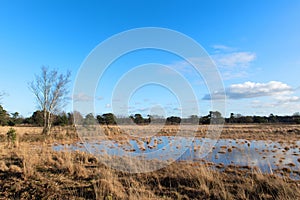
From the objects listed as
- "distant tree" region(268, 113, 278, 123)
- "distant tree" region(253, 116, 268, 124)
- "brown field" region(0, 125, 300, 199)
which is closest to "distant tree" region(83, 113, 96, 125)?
"brown field" region(0, 125, 300, 199)

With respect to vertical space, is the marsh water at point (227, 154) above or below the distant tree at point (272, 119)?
below

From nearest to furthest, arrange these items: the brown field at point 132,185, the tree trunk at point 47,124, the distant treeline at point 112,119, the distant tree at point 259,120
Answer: the brown field at point 132,185 → the tree trunk at point 47,124 → the distant treeline at point 112,119 → the distant tree at point 259,120

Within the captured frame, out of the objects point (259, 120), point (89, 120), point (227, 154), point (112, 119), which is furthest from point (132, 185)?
point (259, 120)

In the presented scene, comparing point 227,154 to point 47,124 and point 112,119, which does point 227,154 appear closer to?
point 47,124

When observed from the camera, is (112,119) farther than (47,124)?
Yes

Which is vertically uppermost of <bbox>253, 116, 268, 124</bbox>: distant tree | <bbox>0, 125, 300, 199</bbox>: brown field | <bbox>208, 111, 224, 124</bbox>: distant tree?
<bbox>208, 111, 224, 124</bbox>: distant tree

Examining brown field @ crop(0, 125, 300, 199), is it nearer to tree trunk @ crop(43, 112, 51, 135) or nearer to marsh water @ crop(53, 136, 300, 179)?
marsh water @ crop(53, 136, 300, 179)

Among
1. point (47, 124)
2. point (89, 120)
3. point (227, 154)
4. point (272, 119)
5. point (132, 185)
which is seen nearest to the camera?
A: point (132, 185)

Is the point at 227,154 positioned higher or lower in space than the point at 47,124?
lower

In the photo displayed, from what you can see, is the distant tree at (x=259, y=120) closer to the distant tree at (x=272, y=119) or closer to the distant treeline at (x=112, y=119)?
the distant treeline at (x=112, y=119)

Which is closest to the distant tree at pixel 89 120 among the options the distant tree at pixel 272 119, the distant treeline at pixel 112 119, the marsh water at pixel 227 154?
the distant treeline at pixel 112 119

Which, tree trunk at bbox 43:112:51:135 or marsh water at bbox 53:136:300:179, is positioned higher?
tree trunk at bbox 43:112:51:135

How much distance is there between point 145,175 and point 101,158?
292cm

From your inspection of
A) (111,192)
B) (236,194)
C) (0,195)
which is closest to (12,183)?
(0,195)
